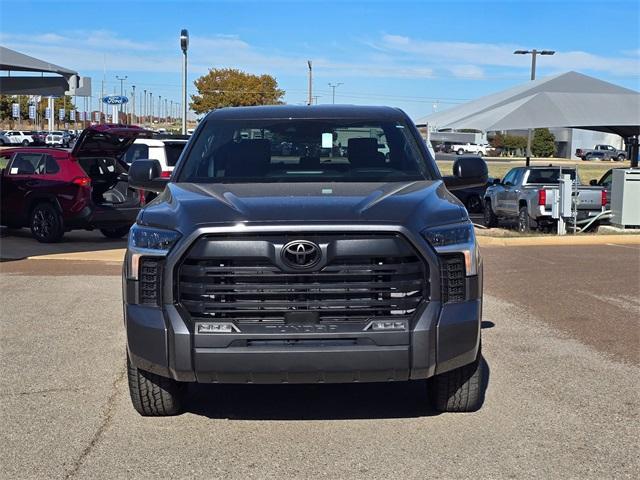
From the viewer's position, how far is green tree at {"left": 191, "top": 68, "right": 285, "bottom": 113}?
194 feet

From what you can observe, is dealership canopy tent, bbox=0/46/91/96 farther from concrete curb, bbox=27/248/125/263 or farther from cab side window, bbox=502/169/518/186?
cab side window, bbox=502/169/518/186

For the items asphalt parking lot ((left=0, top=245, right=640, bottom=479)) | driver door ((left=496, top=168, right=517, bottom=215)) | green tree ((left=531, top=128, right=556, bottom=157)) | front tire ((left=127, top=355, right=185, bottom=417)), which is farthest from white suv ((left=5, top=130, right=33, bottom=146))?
front tire ((left=127, top=355, right=185, bottom=417))

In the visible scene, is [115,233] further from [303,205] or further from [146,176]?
[303,205]

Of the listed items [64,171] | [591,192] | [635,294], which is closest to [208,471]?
[635,294]

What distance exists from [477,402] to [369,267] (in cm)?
138

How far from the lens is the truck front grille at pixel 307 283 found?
4.39 m

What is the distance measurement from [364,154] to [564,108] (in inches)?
553

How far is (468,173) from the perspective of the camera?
19.8 feet

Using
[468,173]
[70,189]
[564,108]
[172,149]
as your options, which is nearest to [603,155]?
[564,108]

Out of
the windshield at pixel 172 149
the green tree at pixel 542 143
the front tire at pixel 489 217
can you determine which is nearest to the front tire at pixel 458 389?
the windshield at pixel 172 149

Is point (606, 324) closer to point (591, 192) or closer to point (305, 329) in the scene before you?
point (305, 329)

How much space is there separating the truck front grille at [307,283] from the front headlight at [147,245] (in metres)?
0.14

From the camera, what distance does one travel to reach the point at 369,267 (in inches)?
173

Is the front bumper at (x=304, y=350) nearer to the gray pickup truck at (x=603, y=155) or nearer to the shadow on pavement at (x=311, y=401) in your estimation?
the shadow on pavement at (x=311, y=401)
